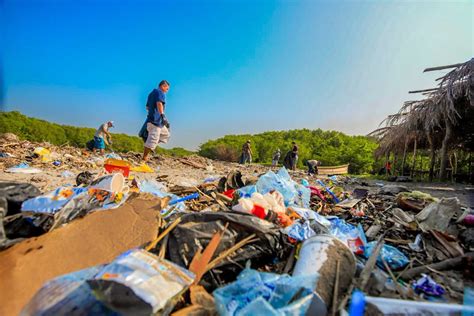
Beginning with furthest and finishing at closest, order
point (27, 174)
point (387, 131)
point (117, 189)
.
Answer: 1. point (387, 131)
2. point (27, 174)
3. point (117, 189)

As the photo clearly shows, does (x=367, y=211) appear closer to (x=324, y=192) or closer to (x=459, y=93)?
(x=324, y=192)

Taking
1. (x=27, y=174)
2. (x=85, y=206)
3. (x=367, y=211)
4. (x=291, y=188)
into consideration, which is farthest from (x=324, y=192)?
(x=27, y=174)

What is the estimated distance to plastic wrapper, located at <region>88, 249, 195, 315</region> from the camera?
0.95 meters

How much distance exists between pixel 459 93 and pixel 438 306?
823 cm

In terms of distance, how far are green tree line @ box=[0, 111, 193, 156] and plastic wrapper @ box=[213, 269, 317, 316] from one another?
16.6 meters

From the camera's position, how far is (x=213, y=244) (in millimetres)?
1518

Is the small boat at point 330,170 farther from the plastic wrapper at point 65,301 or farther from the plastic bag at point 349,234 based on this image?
the plastic wrapper at point 65,301

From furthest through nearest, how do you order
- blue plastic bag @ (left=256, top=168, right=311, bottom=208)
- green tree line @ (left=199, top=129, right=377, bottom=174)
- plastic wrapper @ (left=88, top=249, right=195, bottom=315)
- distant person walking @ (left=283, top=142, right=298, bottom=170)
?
green tree line @ (left=199, top=129, right=377, bottom=174) < distant person walking @ (left=283, top=142, right=298, bottom=170) < blue plastic bag @ (left=256, top=168, right=311, bottom=208) < plastic wrapper @ (left=88, top=249, right=195, bottom=315)

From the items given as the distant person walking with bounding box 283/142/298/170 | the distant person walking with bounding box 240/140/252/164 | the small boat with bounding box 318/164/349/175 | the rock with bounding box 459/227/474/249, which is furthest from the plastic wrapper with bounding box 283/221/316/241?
the small boat with bounding box 318/164/349/175

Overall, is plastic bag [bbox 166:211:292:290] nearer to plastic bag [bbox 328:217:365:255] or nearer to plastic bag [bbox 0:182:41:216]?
plastic bag [bbox 328:217:365:255]

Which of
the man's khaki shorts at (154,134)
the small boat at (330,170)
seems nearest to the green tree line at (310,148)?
the small boat at (330,170)

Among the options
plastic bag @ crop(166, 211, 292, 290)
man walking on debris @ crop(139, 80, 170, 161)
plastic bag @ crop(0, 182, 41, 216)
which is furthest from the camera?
man walking on debris @ crop(139, 80, 170, 161)

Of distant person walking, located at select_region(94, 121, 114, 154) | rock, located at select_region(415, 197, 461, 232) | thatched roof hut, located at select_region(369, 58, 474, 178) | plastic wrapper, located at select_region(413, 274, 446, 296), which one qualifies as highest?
thatched roof hut, located at select_region(369, 58, 474, 178)

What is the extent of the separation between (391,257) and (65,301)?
6.46 ft
